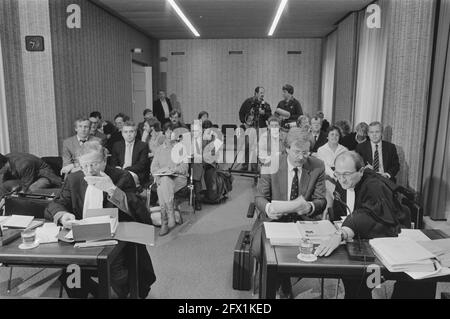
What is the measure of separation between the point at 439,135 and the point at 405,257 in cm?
337

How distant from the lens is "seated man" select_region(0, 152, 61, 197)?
14.8ft

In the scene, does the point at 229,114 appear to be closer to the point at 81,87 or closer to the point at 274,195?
the point at 81,87

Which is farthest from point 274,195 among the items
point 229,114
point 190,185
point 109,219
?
point 229,114

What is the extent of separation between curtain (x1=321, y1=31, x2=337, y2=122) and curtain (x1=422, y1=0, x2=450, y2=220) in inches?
218

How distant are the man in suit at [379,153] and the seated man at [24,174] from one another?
12.0 ft

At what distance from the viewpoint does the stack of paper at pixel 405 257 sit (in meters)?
1.87

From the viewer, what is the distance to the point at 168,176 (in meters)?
4.91

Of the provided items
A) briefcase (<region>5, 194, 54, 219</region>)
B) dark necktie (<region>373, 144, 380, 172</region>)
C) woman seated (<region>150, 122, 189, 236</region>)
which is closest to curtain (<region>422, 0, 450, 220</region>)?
dark necktie (<region>373, 144, 380, 172</region>)

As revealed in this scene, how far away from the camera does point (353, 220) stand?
2.25m

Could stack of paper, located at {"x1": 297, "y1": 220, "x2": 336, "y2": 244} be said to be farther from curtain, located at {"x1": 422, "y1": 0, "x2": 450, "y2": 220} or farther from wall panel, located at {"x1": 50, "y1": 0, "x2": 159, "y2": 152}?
wall panel, located at {"x1": 50, "y1": 0, "x2": 159, "y2": 152}

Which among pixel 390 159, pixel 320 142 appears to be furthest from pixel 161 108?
pixel 390 159

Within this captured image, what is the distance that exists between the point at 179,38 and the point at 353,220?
1060cm

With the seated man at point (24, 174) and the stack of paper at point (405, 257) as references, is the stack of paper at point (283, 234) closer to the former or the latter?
the stack of paper at point (405, 257)

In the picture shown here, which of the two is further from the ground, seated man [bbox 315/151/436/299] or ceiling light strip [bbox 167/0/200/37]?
ceiling light strip [bbox 167/0/200/37]
